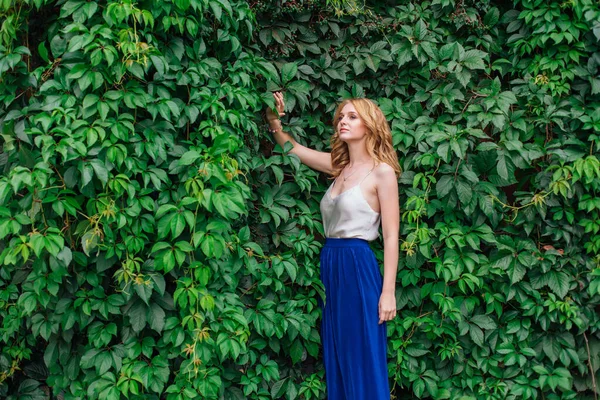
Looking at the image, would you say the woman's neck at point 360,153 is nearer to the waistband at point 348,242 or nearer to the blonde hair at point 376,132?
the blonde hair at point 376,132

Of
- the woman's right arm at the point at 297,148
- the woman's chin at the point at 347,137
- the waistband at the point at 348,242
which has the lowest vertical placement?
the waistband at the point at 348,242

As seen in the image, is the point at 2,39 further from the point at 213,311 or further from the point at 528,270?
the point at 528,270

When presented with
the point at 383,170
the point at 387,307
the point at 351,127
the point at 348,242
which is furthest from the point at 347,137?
the point at 387,307

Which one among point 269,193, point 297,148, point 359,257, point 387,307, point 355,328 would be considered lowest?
point 355,328

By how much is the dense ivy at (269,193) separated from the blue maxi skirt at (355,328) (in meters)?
0.10

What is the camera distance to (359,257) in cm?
242

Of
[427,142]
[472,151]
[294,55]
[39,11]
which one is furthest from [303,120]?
[39,11]

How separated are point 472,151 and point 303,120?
2.60ft

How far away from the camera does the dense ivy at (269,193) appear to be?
2016 mm

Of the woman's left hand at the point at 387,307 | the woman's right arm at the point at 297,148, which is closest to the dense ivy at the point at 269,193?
the woman's right arm at the point at 297,148

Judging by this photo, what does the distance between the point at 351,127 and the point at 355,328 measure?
2.80 ft

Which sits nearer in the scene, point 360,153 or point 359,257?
point 359,257

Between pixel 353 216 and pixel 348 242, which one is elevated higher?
pixel 353 216

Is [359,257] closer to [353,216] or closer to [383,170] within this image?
[353,216]
